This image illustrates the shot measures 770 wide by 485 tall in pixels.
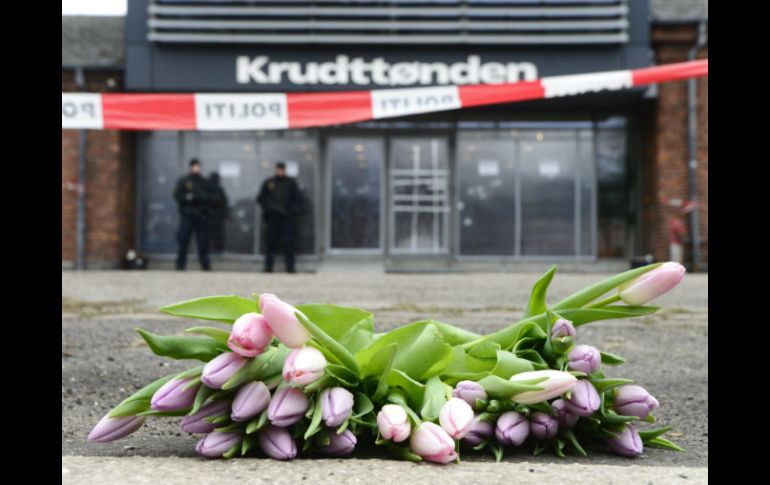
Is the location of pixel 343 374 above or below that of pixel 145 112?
below

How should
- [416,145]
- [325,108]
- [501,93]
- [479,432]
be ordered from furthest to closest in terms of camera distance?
[416,145] < [325,108] < [501,93] < [479,432]

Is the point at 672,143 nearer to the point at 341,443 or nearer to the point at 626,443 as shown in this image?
the point at 626,443

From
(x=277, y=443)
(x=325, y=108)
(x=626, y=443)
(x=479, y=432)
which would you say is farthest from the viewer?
(x=325, y=108)

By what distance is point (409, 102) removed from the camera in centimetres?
947

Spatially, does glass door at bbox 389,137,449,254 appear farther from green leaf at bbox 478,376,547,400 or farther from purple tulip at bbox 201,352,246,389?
purple tulip at bbox 201,352,246,389

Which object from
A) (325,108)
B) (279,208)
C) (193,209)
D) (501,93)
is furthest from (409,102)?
(193,209)

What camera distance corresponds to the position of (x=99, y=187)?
14.3 meters

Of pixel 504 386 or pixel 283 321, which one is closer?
pixel 283 321

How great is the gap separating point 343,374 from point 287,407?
0.12 metres

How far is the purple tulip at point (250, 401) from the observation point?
130cm

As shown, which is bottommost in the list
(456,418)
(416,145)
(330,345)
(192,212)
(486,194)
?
(456,418)

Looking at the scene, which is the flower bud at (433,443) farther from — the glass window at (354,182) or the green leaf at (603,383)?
the glass window at (354,182)

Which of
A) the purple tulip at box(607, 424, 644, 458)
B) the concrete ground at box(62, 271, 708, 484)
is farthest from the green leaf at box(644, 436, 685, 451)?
the purple tulip at box(607, 424, 644, 458)
